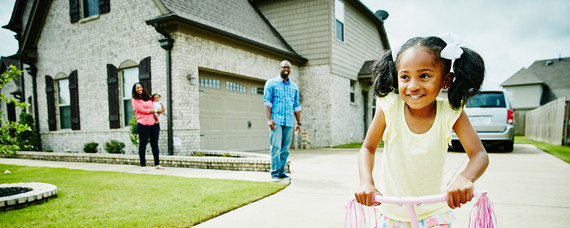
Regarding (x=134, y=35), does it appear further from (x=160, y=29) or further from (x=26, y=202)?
(x=26, y=202)

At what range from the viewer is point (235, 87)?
30.9ft

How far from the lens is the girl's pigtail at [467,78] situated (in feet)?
4.33

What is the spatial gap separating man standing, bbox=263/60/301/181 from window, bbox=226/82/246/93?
188 inches

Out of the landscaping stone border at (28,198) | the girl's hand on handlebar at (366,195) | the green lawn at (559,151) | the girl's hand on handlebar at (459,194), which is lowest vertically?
the green lawn at (559,151)

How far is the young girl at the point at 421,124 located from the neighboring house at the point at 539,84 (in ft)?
117

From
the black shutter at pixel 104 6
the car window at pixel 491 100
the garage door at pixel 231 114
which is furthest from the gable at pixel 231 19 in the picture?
the car window at pixel 491 100

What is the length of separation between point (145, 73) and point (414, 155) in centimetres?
776

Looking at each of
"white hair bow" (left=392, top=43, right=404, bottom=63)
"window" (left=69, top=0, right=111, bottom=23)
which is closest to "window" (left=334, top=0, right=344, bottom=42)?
"window" (left=69, top=0, right=111, bottom=23)

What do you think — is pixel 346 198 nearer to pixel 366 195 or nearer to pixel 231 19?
pixel 366 195

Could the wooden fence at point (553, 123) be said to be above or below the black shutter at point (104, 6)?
below

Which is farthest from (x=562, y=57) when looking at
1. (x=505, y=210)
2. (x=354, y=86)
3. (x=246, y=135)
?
(x=505, y=210)

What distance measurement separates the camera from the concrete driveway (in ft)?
8.71

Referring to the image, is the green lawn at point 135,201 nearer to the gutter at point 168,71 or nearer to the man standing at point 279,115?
the man standing at point 279,115

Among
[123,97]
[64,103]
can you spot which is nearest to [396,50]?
[123,97]
